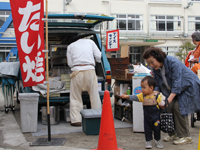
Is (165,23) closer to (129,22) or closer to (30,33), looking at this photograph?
(129,22)

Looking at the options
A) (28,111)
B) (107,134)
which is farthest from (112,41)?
(107,134)

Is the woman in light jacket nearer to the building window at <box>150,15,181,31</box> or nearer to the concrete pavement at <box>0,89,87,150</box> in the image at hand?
the concrete pavement at <box>0,89,87,150</box>

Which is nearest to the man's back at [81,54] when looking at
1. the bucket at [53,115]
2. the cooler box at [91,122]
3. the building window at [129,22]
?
the bucket at [53,115]

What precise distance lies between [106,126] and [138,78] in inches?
61.9

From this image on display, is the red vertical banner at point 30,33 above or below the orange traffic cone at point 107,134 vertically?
above

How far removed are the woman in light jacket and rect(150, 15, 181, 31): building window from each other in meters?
26.8

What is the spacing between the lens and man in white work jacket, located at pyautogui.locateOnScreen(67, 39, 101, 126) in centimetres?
540

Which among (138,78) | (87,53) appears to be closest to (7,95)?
(87,53)

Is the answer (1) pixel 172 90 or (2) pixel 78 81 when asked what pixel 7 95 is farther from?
(1) pixel 172 90

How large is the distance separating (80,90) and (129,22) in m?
24.7

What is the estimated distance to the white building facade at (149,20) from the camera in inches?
1103

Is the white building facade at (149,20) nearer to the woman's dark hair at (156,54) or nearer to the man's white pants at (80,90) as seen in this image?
the man's white pants at (80,90)

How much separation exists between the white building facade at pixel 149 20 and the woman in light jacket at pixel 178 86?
2355 cm

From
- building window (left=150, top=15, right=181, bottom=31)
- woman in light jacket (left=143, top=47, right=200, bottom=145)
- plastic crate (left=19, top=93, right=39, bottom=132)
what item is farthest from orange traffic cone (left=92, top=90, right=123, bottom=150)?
building window (left=150, top=15, right=181, bottom=31)
